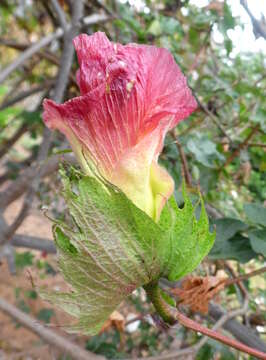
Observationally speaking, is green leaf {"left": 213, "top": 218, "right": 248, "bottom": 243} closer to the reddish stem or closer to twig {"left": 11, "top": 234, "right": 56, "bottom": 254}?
the reddish stem

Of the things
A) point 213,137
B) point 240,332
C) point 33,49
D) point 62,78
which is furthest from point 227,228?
point 33,49

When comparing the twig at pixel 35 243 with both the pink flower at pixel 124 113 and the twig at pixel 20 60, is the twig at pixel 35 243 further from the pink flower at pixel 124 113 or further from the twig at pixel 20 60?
the pink flower at pixel 124 113

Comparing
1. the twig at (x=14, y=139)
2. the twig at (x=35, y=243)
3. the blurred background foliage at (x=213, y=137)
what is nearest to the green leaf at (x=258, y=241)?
the blurred background foliage at (x=213, y=137)

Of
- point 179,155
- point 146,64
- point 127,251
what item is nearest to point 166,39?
point 179,155

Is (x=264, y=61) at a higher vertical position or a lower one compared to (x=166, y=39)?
lower

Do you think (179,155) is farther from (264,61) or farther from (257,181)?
(264,61)

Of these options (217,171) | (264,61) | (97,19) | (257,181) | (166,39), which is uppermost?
(97,19)
